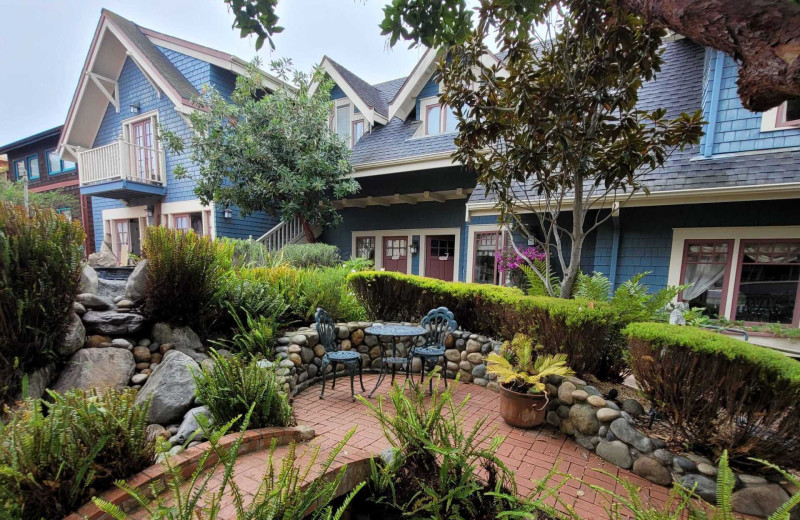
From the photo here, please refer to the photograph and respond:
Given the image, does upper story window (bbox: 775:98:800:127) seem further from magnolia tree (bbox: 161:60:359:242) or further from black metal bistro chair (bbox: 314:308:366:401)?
magnolia tree (bbox: 161:60:359:242)

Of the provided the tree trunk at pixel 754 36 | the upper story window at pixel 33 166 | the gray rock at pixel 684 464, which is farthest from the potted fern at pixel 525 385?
the upper story window at pixel 33 166

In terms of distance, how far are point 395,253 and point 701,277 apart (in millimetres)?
6417

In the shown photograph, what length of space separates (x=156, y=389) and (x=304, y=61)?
8.27 m

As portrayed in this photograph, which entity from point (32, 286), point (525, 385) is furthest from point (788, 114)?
point (32, 286)

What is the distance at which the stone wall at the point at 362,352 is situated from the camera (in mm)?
3834

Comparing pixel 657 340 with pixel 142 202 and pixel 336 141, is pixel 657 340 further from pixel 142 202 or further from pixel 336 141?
pixel 142 202

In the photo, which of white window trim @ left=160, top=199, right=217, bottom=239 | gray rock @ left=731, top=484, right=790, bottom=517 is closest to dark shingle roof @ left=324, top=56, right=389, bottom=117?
white window trim @ left=160, top=199, right=217, bottom=239

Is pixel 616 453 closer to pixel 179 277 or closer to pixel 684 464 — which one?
pixel 684 464

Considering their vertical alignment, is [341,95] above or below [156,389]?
above

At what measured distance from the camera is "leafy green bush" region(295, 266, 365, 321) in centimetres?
466

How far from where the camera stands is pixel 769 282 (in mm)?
5133

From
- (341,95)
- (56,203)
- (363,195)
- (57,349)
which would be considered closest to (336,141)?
(363,195)

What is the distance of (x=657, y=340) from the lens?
266 centimetres

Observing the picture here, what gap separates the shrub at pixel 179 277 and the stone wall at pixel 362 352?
3.28 ft
